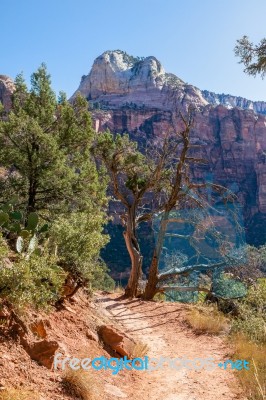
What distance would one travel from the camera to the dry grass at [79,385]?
3.21 m

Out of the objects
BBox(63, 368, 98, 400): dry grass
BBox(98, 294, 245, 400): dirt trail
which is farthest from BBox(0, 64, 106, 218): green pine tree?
BBox(63, 368, 98, 400): dry grass

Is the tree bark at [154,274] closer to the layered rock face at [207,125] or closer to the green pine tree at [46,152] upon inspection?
the green pine tree at [46,152]

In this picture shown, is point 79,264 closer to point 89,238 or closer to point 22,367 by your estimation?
point 89,238

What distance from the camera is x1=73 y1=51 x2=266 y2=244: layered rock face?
2753 inches

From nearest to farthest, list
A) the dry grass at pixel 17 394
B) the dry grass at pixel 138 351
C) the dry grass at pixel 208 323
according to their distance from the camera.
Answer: the dry grass at pixel 17 394, the dry grass at pixel 138 351, the dry grass at pixel 208 323

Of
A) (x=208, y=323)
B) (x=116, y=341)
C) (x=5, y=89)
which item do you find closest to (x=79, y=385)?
(x=116, y=341)

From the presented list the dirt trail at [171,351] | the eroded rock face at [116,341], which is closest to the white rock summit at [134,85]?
the dirt trail at [171,351]

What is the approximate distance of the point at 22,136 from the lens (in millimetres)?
8773

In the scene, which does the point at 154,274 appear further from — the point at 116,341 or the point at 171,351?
the point at 116,341

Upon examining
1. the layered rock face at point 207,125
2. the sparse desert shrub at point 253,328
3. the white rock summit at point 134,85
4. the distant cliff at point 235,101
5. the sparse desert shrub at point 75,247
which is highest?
the distant cliff at point 235,101

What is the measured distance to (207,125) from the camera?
251ft

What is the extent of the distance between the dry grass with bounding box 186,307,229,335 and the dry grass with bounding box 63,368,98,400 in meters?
3.76

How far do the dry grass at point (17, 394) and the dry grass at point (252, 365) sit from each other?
198 centimetres

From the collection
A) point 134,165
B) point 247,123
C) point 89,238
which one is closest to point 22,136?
point 134,165
